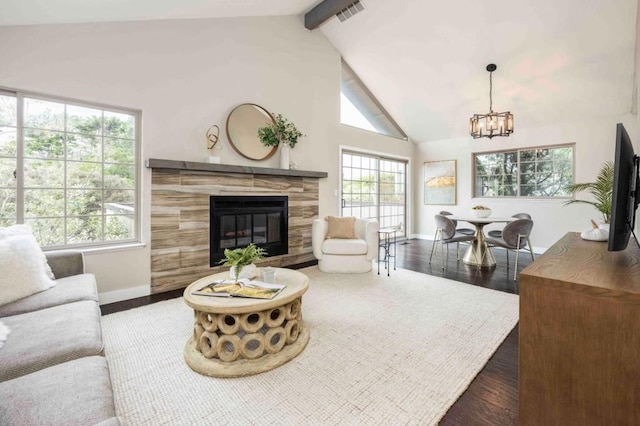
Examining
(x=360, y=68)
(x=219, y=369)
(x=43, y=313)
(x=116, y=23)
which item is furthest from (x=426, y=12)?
(x=43, y=313)

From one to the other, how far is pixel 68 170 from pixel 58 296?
1.54 m

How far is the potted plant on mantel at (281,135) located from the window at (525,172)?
4113 millimetres

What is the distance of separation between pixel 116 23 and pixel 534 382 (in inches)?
165

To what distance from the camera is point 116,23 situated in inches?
114

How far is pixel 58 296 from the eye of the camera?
182 centimetres

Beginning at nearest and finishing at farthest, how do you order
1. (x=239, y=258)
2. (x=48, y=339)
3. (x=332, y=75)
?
(x=48, y=339)
(x=239, y=258)
(x=332, y=75)

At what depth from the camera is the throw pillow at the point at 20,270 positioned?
67.8 inches

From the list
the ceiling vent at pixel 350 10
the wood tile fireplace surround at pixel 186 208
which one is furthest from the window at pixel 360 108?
the wood tile fireplace surround at pixel 186 208

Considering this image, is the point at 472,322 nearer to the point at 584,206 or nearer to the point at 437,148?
the point at 584,206

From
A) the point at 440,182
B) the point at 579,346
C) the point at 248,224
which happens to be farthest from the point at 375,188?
the point at 579,346

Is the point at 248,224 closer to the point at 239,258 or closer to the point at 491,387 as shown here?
the point at 239,258

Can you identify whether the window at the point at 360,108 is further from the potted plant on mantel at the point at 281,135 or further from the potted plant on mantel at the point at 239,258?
the potted plant on mantel at the point at 239,258

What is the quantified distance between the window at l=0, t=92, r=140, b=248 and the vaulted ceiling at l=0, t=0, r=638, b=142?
2.54ft

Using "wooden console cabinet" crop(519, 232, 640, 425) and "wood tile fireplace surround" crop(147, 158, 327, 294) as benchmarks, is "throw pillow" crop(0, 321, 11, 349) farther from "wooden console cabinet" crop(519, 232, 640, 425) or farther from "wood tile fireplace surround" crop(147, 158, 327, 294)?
"wooden console cabinet" crop(519, 232, 640, 425)
